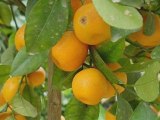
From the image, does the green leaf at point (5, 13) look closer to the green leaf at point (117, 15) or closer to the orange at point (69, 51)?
the orange at point (69, 51)

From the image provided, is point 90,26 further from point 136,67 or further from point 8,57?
point 8,57

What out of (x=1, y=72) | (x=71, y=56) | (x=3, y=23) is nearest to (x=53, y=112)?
(x=1, y=72)

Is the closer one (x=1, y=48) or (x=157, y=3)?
(x=157, y=3)

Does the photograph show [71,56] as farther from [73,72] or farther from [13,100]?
[13,100]

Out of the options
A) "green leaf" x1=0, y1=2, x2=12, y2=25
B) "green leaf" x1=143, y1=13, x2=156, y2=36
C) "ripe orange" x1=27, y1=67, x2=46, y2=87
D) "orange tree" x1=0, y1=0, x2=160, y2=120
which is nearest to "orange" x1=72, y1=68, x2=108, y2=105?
"orange tree" x1=0, y1=0, x2=160, y2=120

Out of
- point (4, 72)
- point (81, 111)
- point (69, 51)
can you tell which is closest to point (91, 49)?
point (69, 51)

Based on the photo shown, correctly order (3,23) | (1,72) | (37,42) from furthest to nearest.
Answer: (3,23) → (1,72) → (37,42)
